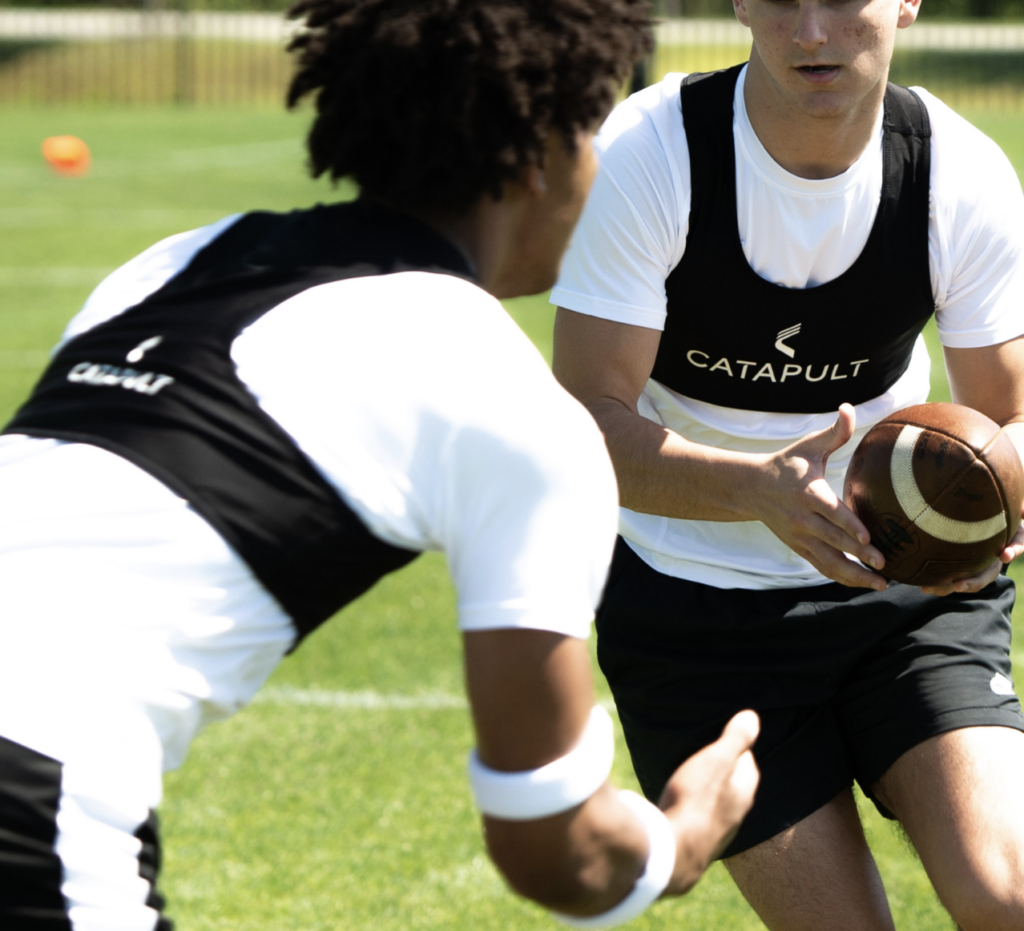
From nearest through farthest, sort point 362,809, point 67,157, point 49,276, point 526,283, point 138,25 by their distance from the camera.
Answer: point 526,283 < point 362,809 < point 49,276 < point 67,157 < point 138,25

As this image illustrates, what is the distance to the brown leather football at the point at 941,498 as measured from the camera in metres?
3.16

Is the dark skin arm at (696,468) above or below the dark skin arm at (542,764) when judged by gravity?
below

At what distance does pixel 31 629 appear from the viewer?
1.82 metres

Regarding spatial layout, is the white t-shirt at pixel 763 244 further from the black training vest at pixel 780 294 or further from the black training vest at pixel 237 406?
the black training vest at pixel 237 406

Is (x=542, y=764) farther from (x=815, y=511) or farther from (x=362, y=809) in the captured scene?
(x=362, y=809)

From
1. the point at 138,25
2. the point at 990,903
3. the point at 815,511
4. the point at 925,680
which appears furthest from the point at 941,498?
the point at 138,25

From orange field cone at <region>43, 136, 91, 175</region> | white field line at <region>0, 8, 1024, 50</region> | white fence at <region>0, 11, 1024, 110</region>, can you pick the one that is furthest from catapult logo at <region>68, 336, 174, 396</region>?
white field line at <region>0, 8, 1024, 50</region>

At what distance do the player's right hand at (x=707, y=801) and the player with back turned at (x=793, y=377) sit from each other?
106 cm

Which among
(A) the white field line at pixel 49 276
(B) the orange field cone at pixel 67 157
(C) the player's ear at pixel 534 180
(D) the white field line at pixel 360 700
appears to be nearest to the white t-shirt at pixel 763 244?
(C) the player's ear at pixel 534 180

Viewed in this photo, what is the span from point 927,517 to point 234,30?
3727 centimetres

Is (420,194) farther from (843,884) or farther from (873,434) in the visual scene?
(843,884)

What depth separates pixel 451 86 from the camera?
80.0 inches

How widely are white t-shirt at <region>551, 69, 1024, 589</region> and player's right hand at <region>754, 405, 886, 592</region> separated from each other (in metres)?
0.49

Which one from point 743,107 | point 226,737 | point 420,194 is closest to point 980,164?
point 743,107
